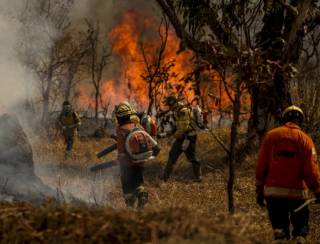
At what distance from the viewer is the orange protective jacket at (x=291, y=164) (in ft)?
21.9

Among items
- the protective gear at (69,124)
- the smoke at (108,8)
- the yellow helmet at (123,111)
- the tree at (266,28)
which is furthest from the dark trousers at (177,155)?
the smoke at (108,8)

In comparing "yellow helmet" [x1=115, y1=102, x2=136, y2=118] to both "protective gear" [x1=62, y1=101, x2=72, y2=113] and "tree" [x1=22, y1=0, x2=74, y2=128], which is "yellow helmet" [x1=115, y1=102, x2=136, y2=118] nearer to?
"protective gear" [x1=62, y1=101, x2=72, y2=113]

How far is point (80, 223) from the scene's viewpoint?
4.57 metres

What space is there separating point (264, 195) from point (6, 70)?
7.86 m

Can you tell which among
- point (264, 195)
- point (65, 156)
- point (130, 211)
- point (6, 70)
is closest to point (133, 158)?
point (264, 195)

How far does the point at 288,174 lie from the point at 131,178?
2958mm

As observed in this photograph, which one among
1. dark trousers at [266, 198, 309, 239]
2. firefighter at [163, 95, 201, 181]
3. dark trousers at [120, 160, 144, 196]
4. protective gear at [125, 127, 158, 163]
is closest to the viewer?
dark trousers at [266, 198, 309, 239]

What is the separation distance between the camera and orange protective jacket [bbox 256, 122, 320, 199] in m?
6.68

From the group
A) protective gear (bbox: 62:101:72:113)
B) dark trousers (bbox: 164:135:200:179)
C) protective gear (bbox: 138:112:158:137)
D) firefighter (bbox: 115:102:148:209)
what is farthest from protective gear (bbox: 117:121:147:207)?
protective gear (bbox: 62:101:72:113)

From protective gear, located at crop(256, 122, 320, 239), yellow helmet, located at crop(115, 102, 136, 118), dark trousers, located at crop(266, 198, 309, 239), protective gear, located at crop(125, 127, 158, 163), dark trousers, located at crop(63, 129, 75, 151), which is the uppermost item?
dark trousers, located at crop(63, 129, 75, 151)

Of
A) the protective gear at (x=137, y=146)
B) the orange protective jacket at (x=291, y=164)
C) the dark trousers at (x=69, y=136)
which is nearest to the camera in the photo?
the orange protective jacket at (x=291, y=164)

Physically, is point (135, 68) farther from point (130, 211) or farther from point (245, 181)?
point (130, 211)

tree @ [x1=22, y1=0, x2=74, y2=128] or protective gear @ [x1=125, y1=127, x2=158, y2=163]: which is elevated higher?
tree @ [x1=22, y1=0, x2=74, y2=128]

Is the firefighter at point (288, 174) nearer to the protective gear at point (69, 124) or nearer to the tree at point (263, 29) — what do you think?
the tree at point (263, 29)
